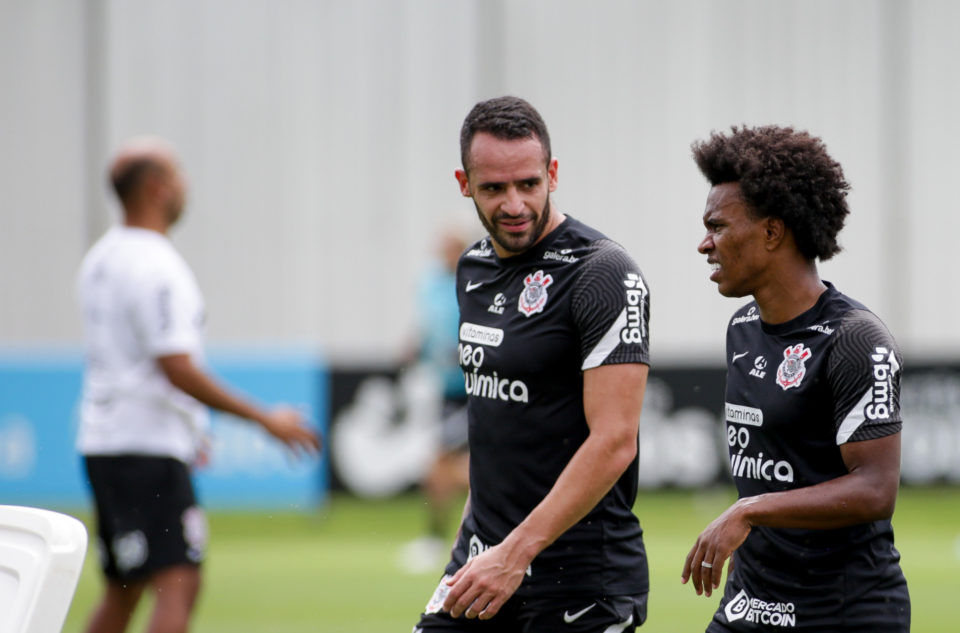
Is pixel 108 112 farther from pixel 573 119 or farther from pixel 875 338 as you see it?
pixel 875 338

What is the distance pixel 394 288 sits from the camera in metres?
16.7

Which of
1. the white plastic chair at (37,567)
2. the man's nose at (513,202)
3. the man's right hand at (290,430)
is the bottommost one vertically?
the man's right hand at (290,430)

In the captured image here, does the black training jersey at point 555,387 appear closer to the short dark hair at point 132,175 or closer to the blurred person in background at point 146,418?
the blurred person in background at point 146,418

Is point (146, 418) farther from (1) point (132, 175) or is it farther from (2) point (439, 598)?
(2) point (439, 598)

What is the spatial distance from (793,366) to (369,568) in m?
6.37

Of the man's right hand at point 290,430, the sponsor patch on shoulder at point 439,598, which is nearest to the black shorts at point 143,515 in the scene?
the man's right hand at point 290,430

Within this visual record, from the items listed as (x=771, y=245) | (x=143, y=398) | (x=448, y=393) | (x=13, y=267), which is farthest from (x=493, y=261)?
(x=13, y=267)

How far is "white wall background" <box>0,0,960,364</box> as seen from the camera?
16484 millimetres

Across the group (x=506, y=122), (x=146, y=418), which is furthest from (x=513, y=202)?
(x=146, y=418)

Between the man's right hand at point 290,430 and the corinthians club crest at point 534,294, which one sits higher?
the corinthians club crest at point 534,294

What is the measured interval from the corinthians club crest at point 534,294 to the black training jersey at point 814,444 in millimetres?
603

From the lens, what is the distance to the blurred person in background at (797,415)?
329 cm

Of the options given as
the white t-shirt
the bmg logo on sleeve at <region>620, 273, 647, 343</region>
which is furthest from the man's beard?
the white t-shirt

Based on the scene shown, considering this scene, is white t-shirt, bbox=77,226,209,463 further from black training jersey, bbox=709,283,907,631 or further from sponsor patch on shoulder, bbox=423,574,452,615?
black training jersey, bbox=709,283,907,631
